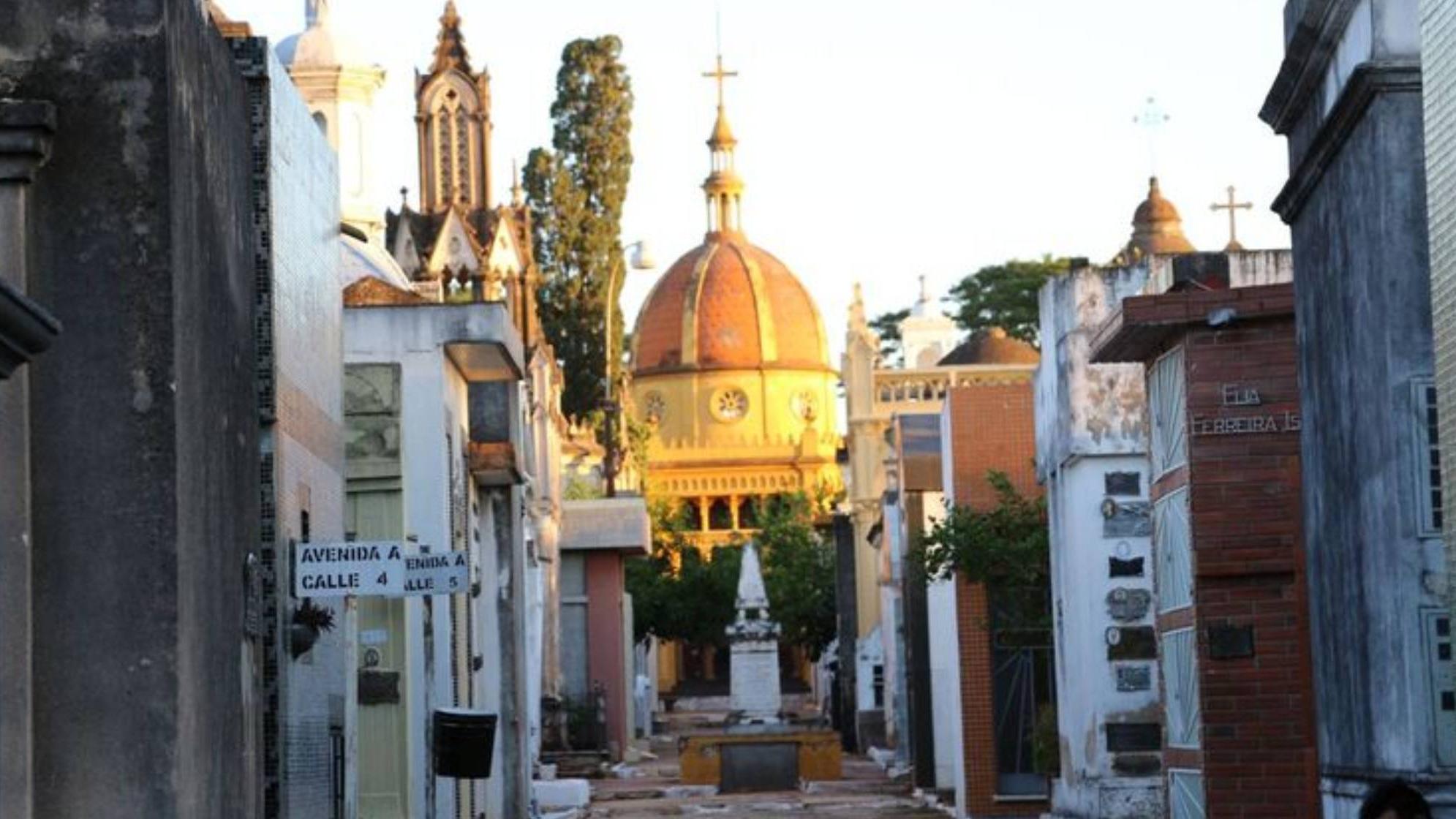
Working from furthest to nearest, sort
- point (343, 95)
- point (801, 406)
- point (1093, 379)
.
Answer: point (801, 406) < point (343, 95) < point (1093, 379)

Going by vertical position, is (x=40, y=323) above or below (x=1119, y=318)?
below

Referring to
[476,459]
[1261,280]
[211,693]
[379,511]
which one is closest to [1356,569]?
[211,693]

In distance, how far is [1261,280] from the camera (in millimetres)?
26875

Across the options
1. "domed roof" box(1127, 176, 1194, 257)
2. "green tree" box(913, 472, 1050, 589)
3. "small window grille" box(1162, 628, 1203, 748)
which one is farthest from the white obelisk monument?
"small window grille" box(1162, 628, 1203, 748)

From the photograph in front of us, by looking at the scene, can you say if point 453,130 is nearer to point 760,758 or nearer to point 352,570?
point 760,758

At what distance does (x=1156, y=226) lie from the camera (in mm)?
51594

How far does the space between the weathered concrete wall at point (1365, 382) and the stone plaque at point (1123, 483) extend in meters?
14.1

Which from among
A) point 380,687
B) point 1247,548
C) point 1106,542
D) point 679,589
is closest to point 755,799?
point 1106,542

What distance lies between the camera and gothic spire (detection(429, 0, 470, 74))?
60688mm

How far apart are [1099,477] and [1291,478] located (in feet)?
30.7

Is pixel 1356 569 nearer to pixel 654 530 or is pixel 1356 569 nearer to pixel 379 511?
pixel 379 511

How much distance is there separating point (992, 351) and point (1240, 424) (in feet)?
126

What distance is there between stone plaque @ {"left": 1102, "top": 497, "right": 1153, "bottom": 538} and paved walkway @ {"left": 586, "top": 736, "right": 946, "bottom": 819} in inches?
338

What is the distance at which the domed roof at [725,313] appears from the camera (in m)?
143
